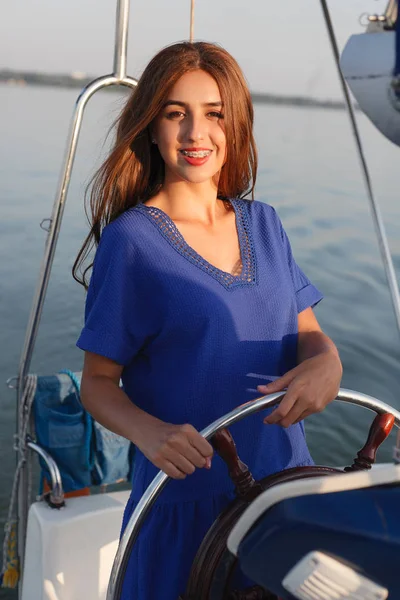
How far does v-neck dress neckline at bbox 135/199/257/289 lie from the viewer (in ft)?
4.25

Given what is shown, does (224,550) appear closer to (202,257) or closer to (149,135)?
(202,257)

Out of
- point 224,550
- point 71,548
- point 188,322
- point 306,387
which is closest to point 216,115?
point 188,322

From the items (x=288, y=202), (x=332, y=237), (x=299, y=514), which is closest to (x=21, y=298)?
(x=332, y=237)

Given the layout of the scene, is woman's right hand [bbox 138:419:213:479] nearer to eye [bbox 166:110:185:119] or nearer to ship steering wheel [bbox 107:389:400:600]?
ship steering wheel [bbox 107:389:400:600]

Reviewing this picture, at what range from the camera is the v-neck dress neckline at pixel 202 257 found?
51.0 inches

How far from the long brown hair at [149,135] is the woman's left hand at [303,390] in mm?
418

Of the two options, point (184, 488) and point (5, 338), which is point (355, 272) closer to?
point (5, 338)

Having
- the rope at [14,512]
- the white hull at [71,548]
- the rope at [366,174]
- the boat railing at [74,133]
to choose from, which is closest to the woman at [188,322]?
the rope at [366,174]

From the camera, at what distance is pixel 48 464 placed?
199cm

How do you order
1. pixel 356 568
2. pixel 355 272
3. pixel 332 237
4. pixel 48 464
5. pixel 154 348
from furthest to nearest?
pixel 332 237 < pixel 355 272 < pixel 48 464 < pixel 154 348 < pixel 356 568

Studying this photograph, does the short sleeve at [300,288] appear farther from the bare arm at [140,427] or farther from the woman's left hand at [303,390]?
the bare arm at [140,427]

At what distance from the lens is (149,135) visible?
1.41 m

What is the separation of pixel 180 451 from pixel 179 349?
213 millimetres

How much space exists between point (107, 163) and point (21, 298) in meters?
5.21
